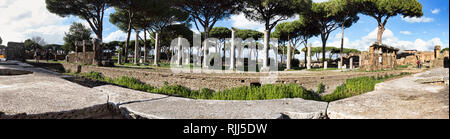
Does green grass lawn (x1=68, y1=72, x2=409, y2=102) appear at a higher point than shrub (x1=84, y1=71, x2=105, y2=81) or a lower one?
lower

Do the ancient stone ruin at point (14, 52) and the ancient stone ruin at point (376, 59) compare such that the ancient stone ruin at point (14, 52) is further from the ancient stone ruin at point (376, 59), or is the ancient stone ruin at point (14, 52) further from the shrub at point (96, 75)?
the ancient stone ruin at point (376, 59)

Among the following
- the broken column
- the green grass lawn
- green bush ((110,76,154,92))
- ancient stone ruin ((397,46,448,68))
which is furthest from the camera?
ancient stone ruin ((397,46,448,68))

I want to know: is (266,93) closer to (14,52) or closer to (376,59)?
→ (376,59)

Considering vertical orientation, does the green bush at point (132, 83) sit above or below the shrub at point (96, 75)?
below

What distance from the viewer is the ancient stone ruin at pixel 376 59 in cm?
1092

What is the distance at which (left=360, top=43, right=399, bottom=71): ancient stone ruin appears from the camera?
10922mm

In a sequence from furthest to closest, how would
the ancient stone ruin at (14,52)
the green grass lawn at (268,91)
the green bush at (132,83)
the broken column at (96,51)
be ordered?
1. the ancient stone ruin at (14,52)
2. the broken column at (96,51)
3. the green bush at (132,83)
4. the green grass lawn at (268,91)

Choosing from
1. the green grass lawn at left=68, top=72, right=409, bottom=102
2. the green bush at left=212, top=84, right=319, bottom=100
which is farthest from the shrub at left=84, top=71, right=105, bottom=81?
the green bush at left=212, top=84, right=319, bottom=100

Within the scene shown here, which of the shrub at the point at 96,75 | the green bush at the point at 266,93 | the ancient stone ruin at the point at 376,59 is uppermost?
the ancient stone ruin at the point at 376,59

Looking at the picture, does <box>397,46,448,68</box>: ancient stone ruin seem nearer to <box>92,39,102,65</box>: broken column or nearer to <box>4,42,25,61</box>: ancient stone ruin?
<box>92,39,102,65</box>: broken column

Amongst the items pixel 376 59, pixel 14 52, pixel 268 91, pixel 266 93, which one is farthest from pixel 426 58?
pixel 14 52

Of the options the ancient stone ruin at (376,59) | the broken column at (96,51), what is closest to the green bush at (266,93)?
the ancient stone ruin at (376,59)

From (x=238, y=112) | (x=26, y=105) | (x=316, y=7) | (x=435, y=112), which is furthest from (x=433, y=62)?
(x=26, y=105)

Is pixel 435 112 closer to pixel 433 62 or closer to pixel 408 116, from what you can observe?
pixel 408 116
